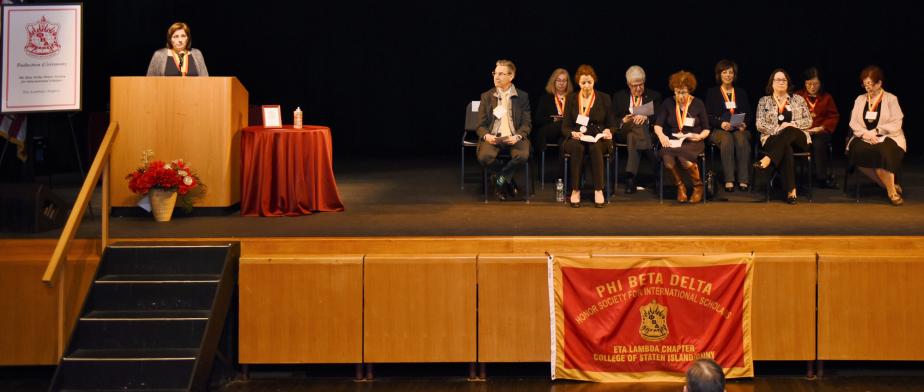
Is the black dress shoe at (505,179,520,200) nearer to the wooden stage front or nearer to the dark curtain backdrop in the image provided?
the wooden stage front

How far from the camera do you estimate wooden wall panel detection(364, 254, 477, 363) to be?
589 centimetres

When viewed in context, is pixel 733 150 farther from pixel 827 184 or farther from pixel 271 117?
pixel 271 117

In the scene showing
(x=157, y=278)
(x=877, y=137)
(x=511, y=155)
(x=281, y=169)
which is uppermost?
(x=877, y=137)

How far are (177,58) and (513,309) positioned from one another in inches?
113

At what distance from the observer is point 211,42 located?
Result: 1115 centimetres

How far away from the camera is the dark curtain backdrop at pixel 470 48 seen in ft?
35.7

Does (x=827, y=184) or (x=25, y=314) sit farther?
(x=827, y=184)

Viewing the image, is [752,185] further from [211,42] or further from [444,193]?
[211,42]

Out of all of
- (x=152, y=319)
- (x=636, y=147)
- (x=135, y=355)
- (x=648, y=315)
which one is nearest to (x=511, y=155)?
(x=636, y=147)

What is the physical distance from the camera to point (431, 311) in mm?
5918

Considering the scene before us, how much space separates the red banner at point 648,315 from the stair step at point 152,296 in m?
1.87

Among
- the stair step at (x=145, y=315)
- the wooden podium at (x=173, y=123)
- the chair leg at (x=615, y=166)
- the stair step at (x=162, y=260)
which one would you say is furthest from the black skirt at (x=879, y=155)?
the stair step at (x=145, y=315)

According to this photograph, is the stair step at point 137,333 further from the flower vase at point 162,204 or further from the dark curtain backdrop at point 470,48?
the dark curtain backdrop at point 470,48

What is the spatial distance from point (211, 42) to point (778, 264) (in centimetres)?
706
